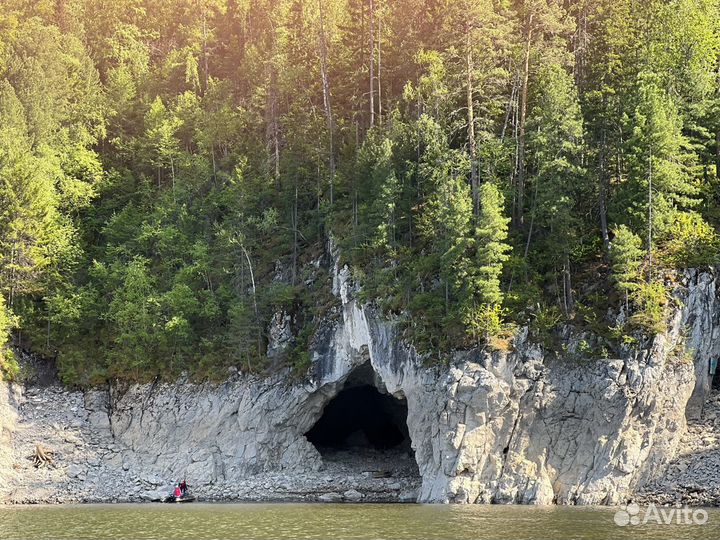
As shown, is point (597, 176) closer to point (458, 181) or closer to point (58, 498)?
point (458, 181)

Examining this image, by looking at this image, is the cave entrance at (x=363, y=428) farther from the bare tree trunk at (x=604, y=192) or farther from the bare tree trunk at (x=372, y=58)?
the bare tree trunk at (x=372, y=58)

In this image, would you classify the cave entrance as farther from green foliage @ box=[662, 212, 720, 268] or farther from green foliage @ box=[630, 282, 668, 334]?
green foliage @ box=[662, 212, 720, 268]

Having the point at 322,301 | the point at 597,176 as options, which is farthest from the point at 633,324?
the point at 322,301

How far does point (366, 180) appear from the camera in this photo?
45250 millimetres

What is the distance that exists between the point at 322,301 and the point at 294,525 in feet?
59.8

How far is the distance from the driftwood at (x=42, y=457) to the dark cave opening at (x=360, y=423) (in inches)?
576

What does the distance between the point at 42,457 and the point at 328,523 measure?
19371 mm

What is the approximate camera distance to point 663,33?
1843 inches

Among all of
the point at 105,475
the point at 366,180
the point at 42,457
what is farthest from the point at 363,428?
the point at 42,457

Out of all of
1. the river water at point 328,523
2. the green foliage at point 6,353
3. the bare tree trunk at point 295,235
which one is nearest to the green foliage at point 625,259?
the river water at point 328,523

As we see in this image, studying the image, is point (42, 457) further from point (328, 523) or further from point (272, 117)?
point (272, 117)

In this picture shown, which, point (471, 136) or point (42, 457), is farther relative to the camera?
point (471, 136)

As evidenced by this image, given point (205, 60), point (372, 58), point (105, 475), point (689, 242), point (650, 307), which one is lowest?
point (105, 475)

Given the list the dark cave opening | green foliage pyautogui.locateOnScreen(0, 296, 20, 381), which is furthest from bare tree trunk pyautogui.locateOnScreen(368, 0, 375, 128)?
green foliage pyautogui.locateOnScreen(0, 296, 20, 381)
